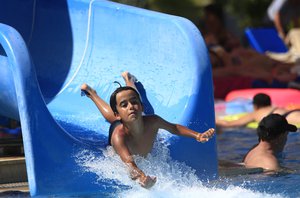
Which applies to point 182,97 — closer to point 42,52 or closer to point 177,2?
point 42,52

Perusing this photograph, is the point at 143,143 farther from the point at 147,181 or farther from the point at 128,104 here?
the point at 147,181

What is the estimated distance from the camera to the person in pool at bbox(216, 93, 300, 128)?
25.7 ft

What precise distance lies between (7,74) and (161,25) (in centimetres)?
123

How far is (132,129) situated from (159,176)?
35cm

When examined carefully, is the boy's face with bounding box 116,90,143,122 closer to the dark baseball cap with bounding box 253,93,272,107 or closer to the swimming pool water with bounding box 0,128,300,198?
the swimming pool water with bounding box 0,128,300,198

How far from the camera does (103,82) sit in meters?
6.01

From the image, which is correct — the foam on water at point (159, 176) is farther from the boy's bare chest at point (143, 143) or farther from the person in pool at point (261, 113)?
the person in pool at point (261, 113)

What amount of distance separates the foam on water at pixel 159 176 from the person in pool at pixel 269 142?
837 millimetres

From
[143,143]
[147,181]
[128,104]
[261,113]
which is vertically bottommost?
[147,181]

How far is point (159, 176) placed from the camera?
185 inches

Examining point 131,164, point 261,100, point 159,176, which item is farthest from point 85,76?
point 261,100

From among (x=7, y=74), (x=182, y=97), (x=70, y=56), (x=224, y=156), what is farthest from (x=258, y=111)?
(x=7, y=74)

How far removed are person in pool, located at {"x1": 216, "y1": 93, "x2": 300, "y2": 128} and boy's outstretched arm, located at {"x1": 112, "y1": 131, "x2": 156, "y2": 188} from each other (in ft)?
11.0

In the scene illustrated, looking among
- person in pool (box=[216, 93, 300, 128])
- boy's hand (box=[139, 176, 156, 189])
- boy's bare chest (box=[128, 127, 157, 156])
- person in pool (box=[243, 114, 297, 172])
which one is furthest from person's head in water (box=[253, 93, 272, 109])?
boy's hand (box=[139, 176, 156, 189])
